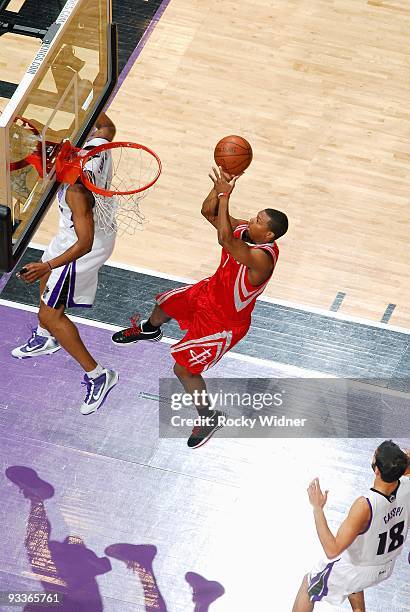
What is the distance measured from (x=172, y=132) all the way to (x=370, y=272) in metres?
2.14

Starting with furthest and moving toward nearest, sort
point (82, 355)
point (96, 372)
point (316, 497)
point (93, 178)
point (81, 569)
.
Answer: point (96, 372), point (82, 355), point (93, 178), point (81, 569), point (316, 497)

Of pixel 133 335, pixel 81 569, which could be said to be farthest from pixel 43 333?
pixel 81 569

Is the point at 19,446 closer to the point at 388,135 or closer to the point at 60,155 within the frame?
the point at 60,155

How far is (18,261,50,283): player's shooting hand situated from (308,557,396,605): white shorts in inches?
93.1

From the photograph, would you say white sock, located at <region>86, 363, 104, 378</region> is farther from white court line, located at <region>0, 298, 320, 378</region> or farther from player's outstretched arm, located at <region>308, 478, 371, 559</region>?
player's outstretched arm, located at <region>308, 478, 371, 559</region>

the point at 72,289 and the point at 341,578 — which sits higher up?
the point at 72,289

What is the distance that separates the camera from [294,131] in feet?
36.4

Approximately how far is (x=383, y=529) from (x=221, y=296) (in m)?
1.85

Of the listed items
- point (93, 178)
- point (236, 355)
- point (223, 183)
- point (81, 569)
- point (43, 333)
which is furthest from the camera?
point (236, 355)

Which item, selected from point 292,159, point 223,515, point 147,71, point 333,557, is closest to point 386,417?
point 223,515

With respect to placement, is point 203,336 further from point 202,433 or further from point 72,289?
point 72,289

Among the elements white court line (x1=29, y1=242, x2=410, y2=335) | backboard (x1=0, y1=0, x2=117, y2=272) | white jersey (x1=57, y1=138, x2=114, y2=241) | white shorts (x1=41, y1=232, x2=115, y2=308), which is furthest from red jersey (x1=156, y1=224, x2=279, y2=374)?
white court line (x1=29, y1=242, x2=410, y2=335)

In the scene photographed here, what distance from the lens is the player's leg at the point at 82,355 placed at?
28.2 ft

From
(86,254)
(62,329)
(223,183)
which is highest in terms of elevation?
(223,183)
